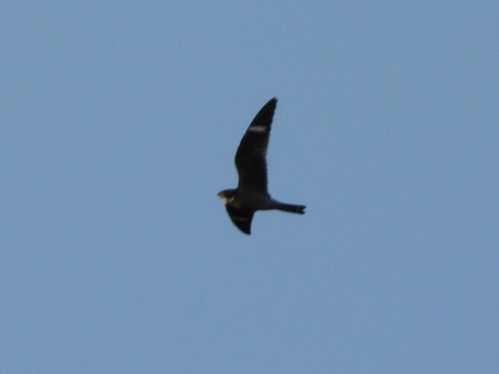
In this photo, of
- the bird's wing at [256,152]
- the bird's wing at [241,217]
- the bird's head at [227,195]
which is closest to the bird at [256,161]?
the bird's wing at [256,152]

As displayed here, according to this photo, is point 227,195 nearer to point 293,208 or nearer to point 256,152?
point 256,152

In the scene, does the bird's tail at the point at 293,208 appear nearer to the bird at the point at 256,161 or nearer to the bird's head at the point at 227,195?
the bird at the point at 256,161

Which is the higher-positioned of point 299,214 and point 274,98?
point 274,98

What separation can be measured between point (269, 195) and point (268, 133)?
0.93 meters

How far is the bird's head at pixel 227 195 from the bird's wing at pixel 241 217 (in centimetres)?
15

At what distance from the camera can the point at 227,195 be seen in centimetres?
3092

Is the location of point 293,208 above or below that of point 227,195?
below

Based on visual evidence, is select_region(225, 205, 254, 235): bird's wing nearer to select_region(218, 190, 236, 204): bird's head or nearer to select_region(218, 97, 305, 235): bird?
select_region(218, 190, 236, 204): bird's head

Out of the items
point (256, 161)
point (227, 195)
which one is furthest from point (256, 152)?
point (227, 195)

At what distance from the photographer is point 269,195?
1199 inches

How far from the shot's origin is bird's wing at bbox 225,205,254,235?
3109cm

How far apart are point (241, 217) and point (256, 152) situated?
51.5 inches

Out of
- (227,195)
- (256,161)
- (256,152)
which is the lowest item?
(227,195)

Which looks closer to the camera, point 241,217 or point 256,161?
point 256,161
